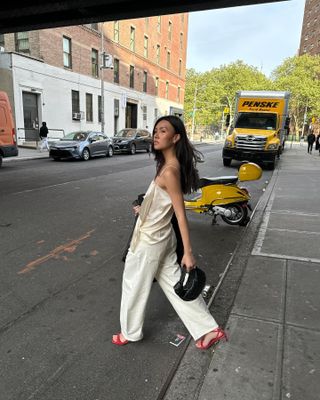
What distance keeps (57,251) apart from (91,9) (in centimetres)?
1021

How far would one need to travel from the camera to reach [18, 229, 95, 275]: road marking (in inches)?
170

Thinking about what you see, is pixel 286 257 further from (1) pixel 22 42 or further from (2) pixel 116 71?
(2) pixel 116 71

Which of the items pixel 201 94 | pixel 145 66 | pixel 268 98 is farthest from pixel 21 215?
pixel 201 94

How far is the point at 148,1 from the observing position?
11.1 m

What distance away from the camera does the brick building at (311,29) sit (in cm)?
8200

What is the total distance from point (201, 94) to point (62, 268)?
81.0 meters

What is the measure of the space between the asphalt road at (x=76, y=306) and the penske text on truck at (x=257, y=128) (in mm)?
8994

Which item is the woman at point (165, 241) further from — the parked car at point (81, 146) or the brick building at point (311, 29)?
the brick building at point (311, 29)

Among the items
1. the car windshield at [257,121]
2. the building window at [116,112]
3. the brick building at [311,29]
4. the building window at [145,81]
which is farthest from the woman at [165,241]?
the brick building at [311,29]

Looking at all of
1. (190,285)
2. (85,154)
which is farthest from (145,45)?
(190,285)

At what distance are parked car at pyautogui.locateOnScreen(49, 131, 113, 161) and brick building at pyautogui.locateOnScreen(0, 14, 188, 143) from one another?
21.9 feet

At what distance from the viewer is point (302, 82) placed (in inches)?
2400

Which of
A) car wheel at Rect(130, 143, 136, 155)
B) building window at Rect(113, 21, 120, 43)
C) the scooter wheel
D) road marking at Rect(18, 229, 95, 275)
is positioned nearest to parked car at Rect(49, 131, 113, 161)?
car wheel at Rect(130, 143, 136, 155)

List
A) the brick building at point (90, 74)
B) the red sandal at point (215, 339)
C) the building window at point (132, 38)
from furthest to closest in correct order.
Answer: the building window at point (132, 38), the brick building at point (90, 74), the red sandal at point (215, 339)
